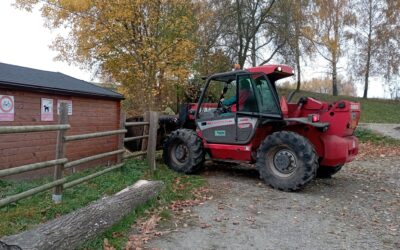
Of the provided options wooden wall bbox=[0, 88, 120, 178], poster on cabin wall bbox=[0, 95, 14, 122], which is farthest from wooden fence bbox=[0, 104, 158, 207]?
poster on cabin wall bbox=[0, 95, 14, 122]

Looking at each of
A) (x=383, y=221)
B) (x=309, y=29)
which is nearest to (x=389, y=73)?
(x=309, y=29)

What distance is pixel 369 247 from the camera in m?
4.34

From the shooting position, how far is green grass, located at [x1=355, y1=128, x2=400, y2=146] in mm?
14528

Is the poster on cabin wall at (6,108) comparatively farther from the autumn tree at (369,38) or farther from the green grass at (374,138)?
the autumn tree at (369,38)

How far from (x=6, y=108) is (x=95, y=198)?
9.17 feet

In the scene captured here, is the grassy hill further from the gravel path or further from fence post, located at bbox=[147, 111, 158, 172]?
fence post, located at bbox=[147, 111, 158, 172]

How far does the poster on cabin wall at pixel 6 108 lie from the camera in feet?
21.9

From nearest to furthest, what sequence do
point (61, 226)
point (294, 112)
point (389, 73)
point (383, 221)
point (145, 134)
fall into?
point (61, 226), point (383, 221), point (294, 112), point (145, 134), point (389, 73)

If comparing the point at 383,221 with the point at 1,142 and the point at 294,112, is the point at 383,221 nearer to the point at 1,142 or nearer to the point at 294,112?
the point at 294,112

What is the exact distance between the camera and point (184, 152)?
8219mm

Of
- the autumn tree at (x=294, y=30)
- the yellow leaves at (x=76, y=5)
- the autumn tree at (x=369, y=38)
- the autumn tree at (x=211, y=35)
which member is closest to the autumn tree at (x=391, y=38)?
the autumn tree at (x=369, y=38)

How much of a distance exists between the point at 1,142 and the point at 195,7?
12.3 meters

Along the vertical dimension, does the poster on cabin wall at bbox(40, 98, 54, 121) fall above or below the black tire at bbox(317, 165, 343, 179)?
above

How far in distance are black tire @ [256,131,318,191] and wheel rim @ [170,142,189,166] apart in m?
1.81
